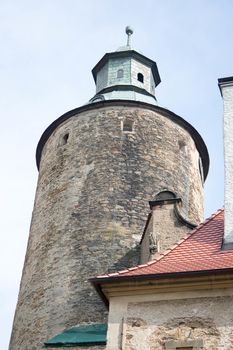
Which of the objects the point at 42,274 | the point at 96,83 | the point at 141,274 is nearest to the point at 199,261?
the point at 141,274

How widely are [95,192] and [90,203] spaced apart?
0.95 feet

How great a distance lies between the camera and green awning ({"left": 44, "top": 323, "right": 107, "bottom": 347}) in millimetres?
10234

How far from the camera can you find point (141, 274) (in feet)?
26.9

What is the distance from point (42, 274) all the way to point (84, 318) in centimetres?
176

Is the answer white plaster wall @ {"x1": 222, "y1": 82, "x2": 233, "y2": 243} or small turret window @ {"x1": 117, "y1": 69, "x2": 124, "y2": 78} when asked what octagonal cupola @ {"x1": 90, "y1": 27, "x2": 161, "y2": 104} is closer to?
small turret window @ {"x1": 117, "y1": 69, "x2": 124, "y2": 78}

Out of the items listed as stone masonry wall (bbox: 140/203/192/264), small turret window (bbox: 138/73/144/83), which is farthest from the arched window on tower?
stone masonry wall (bbox: 140/203/192/264)

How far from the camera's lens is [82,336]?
11.0m

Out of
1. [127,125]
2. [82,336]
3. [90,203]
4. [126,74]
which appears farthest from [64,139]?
[82,336]

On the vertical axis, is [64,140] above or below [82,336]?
above

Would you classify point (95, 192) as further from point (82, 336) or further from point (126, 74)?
point (126, 74)

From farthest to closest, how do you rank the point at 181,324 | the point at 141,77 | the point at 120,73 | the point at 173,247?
1. the point at 141,77
2. the point at 120,73
3. the point at 173,247
4. the point at 181,324

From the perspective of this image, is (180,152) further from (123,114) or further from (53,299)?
(53,299)

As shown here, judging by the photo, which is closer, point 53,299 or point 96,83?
point 53,299

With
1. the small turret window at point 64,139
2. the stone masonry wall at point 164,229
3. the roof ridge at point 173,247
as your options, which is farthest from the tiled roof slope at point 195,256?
the small turret window at point 64,139
